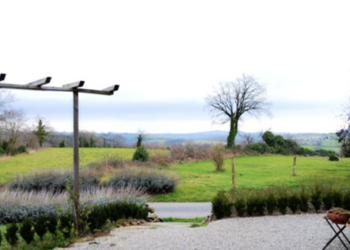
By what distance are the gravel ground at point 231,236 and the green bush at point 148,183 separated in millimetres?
5873

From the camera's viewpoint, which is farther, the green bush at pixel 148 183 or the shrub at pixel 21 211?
the green bush at pixel 148 183

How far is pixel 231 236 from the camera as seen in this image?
6430mm

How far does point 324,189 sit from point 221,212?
2.87 meters

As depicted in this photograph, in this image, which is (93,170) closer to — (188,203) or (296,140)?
(188,203)

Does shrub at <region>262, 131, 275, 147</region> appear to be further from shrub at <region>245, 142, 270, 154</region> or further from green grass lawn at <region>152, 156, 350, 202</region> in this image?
green grass lawn at <region>152, 156, 350, 202</region>

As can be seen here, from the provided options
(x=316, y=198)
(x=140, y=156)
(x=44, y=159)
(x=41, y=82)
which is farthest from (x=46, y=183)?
(x=44, y=159)

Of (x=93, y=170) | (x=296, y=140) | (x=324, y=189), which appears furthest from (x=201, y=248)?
(x=296, y=140)

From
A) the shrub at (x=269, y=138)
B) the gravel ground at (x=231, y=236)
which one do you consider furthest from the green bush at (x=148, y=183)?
the shrub at (x=269, y=138)

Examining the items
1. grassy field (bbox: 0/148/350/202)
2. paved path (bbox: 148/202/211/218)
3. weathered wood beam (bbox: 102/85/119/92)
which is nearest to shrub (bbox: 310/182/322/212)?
paved path (bbox: 148/202/211/218)

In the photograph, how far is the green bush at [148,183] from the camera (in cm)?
1337

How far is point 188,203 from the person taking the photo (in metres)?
11.9

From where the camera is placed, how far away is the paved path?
999 centimetres

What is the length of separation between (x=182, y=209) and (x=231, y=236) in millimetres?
4511

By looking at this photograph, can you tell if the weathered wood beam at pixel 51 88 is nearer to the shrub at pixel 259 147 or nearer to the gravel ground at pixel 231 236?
the gravel ground at pixel 231 236
